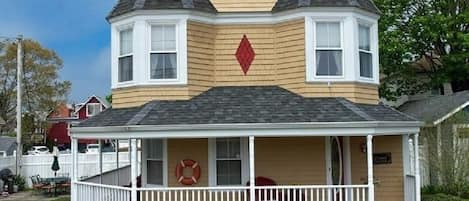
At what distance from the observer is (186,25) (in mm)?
14828

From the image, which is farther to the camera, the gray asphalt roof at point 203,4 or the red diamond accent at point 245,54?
the red diamond accent at point 245,54

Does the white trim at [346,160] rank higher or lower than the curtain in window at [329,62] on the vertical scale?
lower

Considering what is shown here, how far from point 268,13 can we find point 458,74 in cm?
1497

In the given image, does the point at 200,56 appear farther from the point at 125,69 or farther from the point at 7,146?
the point at 7,146

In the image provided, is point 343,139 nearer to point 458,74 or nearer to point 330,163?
point 330,163

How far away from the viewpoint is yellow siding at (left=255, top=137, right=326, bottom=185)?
14.9 m

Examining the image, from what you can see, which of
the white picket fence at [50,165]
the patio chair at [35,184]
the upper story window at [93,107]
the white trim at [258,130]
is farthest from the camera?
the upper story window at [93,107]

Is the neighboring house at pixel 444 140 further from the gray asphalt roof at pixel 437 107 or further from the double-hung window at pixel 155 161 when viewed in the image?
the double-hung window at pixel 155 161

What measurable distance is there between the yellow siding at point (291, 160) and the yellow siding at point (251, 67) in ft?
4.28

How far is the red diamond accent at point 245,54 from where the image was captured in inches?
609

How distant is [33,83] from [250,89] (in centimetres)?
3904

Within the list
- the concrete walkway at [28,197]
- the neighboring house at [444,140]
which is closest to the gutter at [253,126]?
the neighboring house at [444,140]

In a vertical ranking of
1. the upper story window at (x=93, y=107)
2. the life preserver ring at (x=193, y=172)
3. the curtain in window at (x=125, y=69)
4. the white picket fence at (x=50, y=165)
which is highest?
the upper story window at (x=93, y=107)

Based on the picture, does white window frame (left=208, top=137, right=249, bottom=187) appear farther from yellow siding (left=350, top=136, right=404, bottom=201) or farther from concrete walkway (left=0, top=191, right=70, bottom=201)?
concrete walkway (left=0, top=191, right=70, bottom=201)
